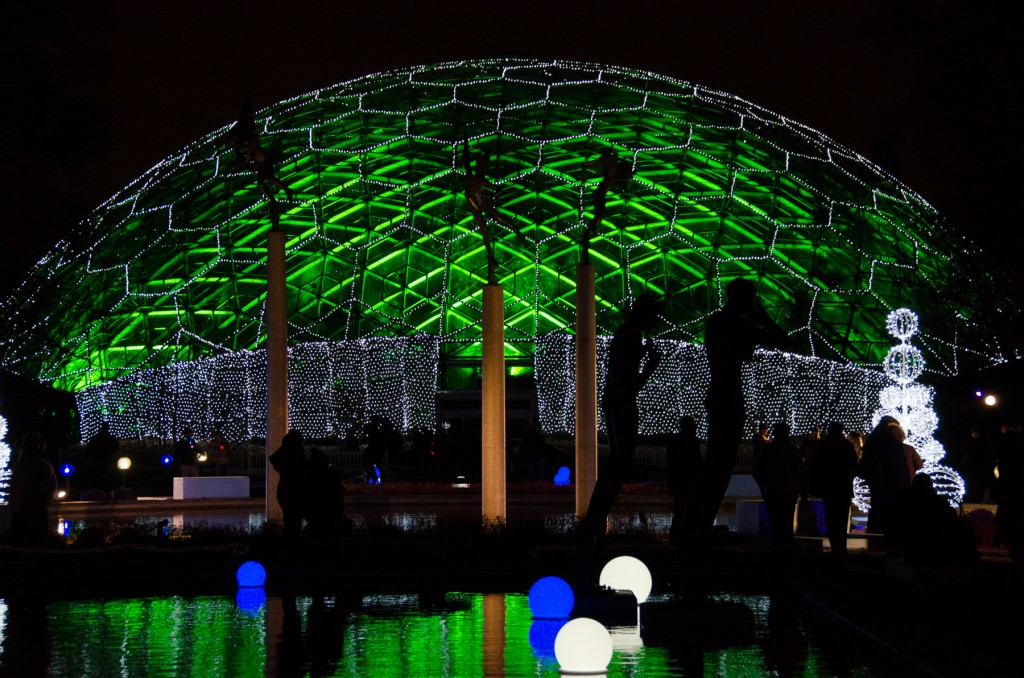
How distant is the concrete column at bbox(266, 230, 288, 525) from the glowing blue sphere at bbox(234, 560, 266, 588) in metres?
Result: 3.64

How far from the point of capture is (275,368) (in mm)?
17516

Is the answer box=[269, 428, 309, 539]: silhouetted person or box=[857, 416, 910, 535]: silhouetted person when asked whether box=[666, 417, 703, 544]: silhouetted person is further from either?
box=[269, 428, 309, 539]: silhouetted person

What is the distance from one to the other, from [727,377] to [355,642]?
3052 millimetres

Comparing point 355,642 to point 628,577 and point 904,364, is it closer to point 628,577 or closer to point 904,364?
point 628,577

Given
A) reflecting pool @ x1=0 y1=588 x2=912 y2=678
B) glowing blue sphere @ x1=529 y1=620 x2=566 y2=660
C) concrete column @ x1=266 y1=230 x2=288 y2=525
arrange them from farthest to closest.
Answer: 1. concrete column @ x1=266 y1=230 x2=288 y2=525
2. glowing blue sphere @ x1=529 y1=620 x2=566 y2=660
3. reflecting pool @ x1=0 y1=588 x2=912 y2=678

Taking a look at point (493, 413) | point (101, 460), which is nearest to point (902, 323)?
point (493, 413)

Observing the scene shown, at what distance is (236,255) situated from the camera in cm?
3856

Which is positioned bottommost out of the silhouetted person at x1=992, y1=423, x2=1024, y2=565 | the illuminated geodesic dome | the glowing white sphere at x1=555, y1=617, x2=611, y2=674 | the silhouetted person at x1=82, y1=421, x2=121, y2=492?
the glowing white sphere at x1=555, y1=617, x2=611, y2=674

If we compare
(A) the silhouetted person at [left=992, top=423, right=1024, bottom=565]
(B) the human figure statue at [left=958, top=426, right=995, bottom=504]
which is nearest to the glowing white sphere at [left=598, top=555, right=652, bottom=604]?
(A) the silhouetted person at [left=992, top=423, right=1024, bottom=565]

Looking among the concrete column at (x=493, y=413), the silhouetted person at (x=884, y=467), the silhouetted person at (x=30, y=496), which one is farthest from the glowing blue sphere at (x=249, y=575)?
the silhouetted person at (x=884, y=467)

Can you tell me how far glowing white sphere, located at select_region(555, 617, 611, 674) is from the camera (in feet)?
25.6

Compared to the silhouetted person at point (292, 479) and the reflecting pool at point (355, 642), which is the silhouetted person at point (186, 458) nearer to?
the silhouetted person at point (292, 479)

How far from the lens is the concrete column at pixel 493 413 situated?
18984 mm

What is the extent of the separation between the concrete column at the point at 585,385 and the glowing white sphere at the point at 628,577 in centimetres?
605
